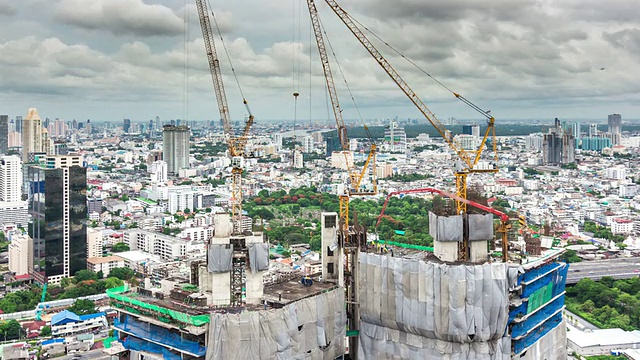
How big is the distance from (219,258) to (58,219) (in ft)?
95.9

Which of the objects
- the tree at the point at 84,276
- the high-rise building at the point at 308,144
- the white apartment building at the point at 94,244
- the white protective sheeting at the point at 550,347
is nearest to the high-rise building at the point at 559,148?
the high-rise building at the point at 308,144

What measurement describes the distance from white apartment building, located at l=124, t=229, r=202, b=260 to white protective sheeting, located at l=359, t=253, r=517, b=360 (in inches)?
1298

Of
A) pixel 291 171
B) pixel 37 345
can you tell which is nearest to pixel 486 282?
pixel 37 345

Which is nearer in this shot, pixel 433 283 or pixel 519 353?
pixel 433 283

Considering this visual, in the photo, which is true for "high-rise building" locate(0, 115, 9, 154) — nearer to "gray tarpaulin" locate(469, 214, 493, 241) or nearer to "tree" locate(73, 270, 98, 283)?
"tree" locate(73, 270, 98, 283)

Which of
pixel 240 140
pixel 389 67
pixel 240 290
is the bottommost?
pixel 240 290

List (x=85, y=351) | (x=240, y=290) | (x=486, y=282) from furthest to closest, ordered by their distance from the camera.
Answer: (x=85, y=351) → (x=240, y=290) → (x=486, y=282)

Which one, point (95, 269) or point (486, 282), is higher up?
point (486, 282)

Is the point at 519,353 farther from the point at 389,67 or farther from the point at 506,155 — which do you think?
the point at 506,155

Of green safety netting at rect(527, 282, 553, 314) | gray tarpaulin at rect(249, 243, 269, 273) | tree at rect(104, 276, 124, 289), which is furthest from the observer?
tree at rect(104, 276, 124, 289)

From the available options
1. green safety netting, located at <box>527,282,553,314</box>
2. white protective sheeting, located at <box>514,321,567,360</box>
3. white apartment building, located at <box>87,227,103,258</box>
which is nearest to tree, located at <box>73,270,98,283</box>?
white apartment building, located at <box>87,227,103,258</box>

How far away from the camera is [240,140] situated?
23.6m

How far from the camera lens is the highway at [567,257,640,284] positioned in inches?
1544

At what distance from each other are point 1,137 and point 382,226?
85027 millimetres
